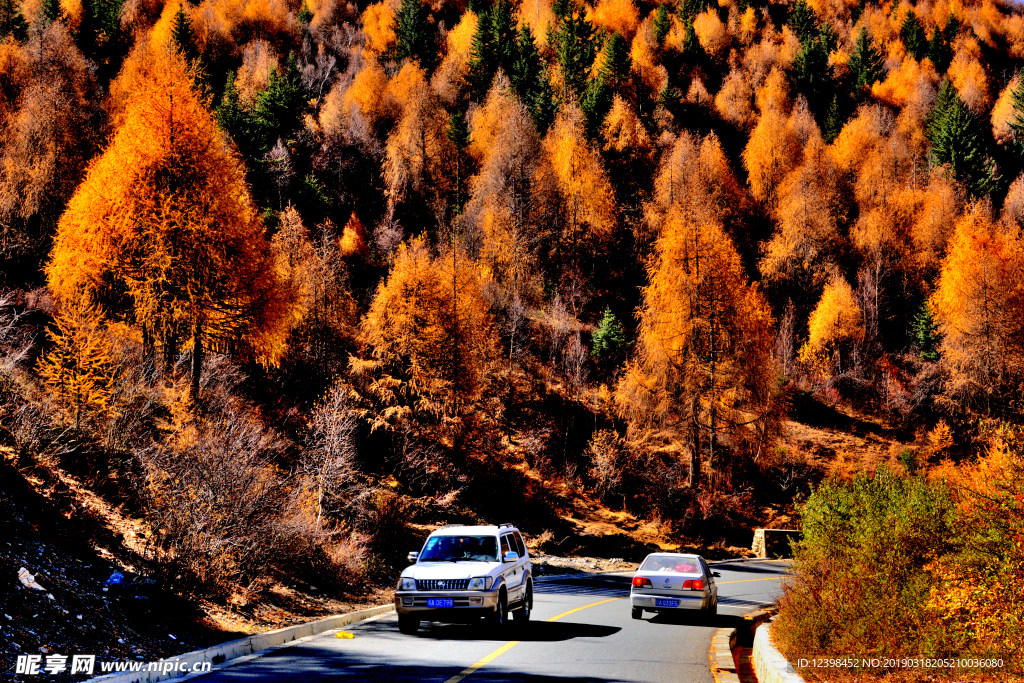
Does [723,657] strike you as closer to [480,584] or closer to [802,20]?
[480,584]

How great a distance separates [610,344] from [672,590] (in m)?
32.6

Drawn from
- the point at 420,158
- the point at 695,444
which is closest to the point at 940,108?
the point at 420,158

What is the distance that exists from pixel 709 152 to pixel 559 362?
94.2 ft

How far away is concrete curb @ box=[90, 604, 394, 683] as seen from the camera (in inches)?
320

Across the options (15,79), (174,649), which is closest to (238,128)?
(15,79)

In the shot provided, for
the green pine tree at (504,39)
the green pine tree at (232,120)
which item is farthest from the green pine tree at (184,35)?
the green pine tree at (504,39)

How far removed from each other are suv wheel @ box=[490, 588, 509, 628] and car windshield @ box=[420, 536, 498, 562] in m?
0.70

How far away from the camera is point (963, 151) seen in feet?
224

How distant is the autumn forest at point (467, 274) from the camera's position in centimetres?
2130

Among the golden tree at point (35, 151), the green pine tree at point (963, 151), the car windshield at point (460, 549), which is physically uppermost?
the green pine tree at point (963, 151)

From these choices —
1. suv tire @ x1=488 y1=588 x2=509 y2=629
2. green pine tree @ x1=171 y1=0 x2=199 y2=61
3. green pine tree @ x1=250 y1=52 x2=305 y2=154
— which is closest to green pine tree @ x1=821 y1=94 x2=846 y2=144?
green pine tree @ x1=250 y1=52 x2=305 y2=154

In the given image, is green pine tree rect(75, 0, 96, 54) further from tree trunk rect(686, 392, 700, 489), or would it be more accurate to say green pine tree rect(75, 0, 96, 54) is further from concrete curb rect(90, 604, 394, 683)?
concrete curb rect(90, 604, 394, 683)

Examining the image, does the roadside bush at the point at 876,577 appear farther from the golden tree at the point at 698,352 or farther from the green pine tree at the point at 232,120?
the green pine tree at the point at 232,120

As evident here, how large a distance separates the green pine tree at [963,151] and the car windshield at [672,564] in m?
63.4
